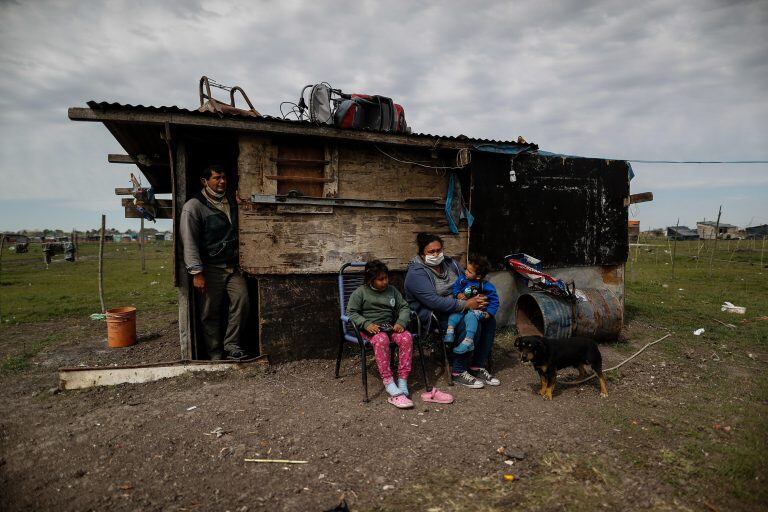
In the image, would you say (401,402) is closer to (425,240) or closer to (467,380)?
(467,380)

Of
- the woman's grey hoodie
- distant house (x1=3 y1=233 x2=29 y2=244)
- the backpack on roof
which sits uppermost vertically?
the backpack on roof

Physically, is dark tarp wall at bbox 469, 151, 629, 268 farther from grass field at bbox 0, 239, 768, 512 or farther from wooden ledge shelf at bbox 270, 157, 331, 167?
wooden ledge shelf at bbox 270, 157, 331, 167

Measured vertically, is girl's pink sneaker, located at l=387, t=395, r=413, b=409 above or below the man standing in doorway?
below

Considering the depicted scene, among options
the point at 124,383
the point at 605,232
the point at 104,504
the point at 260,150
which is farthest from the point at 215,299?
the point at 605,232

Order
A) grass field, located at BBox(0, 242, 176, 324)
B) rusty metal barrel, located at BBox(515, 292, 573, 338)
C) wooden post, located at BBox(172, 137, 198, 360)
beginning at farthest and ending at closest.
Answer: grass field, located at BBox(0, 242, 176, 324) < rusty metal barrel, located at BBox(515, 292, 573, 338) < wooden post, located at BBox(172, 137, 198, 360)

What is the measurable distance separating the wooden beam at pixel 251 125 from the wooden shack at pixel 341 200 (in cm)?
1

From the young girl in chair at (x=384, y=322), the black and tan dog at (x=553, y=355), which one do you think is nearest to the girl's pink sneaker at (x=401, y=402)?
the young girl in chair at (x=384, y=322)

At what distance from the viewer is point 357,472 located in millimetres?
2934

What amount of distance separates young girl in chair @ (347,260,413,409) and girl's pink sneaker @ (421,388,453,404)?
0.20 metres

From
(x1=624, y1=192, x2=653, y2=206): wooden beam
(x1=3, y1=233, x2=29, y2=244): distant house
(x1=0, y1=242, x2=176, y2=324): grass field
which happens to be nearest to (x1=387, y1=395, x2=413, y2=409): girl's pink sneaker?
(x1=624, y1=192, x2=653, y2=206): wooden beam

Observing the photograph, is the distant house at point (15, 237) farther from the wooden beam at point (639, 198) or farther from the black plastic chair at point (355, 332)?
the wooden beam at point (639, 198)

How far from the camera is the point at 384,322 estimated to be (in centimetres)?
445

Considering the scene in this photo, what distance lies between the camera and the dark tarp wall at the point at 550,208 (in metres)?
6.50

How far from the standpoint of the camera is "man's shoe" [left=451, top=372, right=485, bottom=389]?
178 inches
